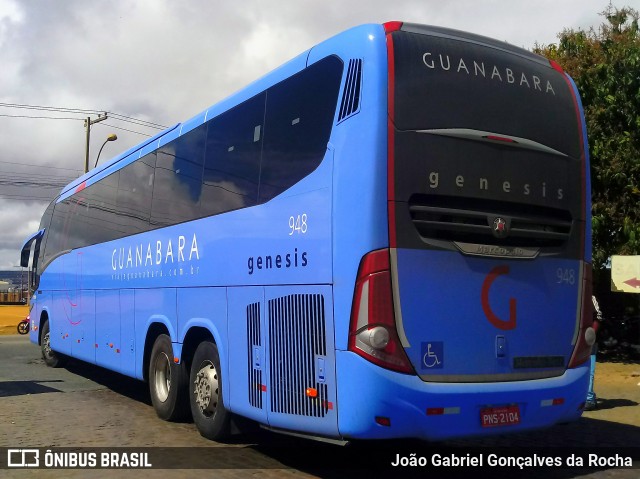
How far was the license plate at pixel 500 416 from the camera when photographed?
217 inches

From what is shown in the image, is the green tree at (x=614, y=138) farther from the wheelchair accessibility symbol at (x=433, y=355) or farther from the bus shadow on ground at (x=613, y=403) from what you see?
the wheelchair accessibility symbol at (x=433, y=355)

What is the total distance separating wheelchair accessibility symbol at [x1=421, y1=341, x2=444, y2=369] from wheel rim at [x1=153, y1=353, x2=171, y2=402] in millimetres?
4551

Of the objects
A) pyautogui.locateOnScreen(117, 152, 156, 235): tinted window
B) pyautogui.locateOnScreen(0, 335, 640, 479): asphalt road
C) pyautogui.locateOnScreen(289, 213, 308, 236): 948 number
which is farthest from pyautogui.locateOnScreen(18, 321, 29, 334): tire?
pyautogui.locateOnScreen(289, 213, 308, 236): 948 number

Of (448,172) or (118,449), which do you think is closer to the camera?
(448,172)

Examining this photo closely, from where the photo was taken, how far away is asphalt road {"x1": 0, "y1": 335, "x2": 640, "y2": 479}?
6531 millimetres

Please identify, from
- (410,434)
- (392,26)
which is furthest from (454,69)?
(410,434)

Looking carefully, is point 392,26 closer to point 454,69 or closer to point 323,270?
point 454,69

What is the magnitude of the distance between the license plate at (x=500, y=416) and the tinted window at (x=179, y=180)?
13.5 ft

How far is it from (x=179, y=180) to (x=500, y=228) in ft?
14.9

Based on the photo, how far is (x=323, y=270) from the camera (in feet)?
18.4

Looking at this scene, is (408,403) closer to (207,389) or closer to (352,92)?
(352,92)

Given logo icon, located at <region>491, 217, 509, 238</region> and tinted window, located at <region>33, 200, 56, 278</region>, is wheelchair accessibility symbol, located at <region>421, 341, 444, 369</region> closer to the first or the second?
logo icon, located at <region>491, 217, 509, 238</region>

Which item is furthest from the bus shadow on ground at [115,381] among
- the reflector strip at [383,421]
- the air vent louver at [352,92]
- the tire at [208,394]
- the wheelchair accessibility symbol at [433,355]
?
the air vent louver at [352,92]

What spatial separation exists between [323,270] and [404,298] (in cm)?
72
